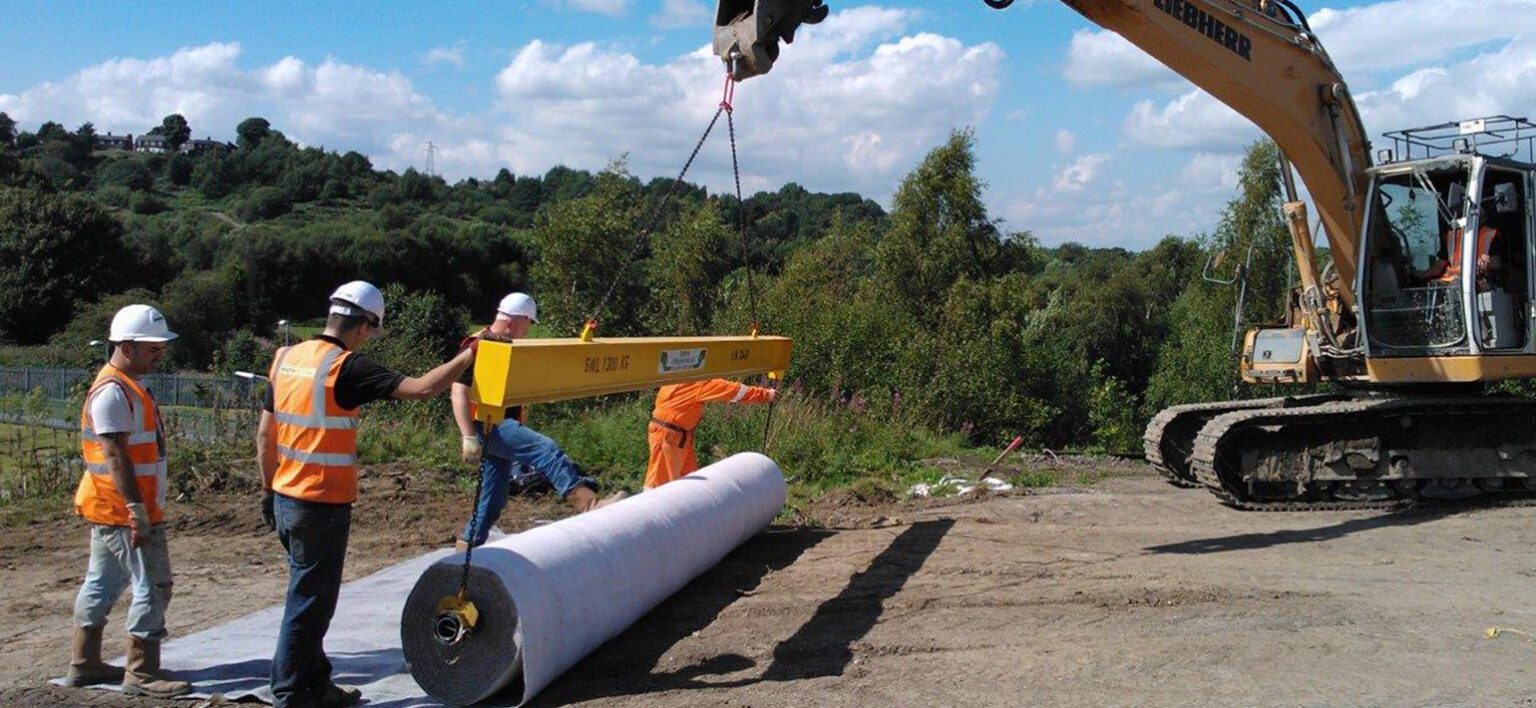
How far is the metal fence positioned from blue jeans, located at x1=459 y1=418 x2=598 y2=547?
25.2 feet

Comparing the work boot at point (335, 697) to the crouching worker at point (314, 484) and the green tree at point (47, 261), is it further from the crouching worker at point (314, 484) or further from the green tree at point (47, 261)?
Answer: the green tree at point (47, 261)

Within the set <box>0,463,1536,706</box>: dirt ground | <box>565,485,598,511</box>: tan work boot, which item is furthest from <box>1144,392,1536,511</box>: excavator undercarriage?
<box>565,485,598,511</box>: tan work boot

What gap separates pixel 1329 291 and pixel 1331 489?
1.84 meters

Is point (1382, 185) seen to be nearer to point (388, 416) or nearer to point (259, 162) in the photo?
point (388, 416)

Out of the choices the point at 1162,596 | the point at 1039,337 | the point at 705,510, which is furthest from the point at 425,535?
the point at 1039,337

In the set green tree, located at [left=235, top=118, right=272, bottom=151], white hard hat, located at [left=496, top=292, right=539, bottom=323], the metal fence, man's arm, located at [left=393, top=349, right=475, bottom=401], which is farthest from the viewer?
green tree, located at [left=235, top=118, right=272, bottom=151]

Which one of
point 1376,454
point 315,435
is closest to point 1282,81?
point 1376,454

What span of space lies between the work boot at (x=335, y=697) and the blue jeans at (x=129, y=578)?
94 centimetres

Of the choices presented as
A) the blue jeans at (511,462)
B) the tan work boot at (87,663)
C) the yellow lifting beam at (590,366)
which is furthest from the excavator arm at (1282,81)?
the tan work boot at (87,663)

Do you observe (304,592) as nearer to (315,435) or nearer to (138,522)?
(315,435)

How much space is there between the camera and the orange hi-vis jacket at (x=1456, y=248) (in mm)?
10578

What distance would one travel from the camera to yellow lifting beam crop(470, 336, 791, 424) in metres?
5.23

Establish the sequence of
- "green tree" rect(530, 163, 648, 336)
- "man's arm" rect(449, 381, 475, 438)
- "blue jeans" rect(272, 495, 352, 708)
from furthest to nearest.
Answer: "green tree" rect(530, 163, 648, 336)
"man's arm" rect(449, 381, 475, 438)
"blue jeans" rect(272, 495, 352, 708)

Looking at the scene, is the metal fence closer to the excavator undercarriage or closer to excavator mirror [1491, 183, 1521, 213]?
the excavator undercarriage
